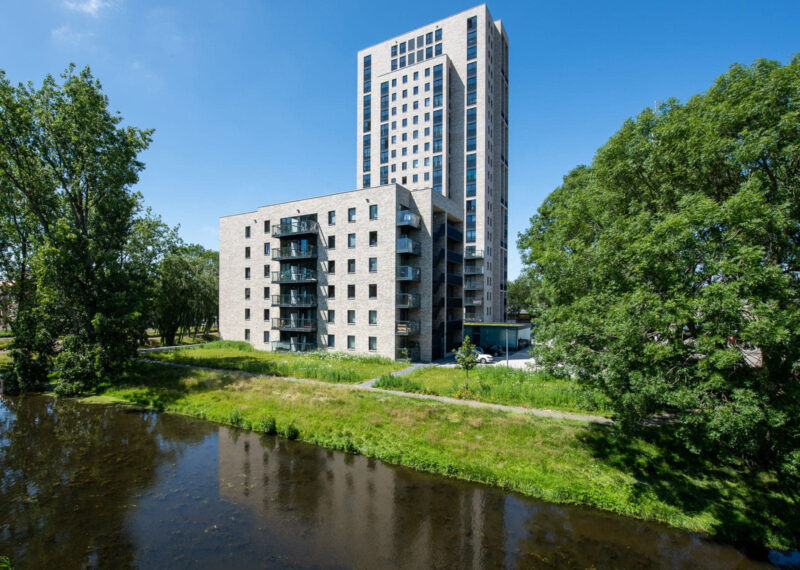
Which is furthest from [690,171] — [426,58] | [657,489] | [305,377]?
[426,58]

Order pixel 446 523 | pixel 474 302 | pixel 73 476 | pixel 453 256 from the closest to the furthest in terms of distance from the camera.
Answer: pixel 446 523, pixel 73 476, pixel 453 256, pixel 474 302

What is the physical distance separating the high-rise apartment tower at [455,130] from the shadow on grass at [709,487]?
3173 cm

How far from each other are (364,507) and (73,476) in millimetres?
11186

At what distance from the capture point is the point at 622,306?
10.5 m

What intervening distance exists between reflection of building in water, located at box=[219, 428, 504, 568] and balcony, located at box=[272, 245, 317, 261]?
2205 centimetres

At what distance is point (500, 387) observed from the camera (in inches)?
796

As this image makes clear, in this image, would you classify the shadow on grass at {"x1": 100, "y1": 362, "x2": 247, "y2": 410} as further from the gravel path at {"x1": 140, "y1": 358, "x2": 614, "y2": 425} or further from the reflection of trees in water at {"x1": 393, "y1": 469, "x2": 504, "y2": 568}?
A: the reflection of trees in water at {"x1": 393, "y1": 469, "x2": 504, "y2": 568}

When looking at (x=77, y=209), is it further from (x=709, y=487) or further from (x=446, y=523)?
(x=709, y=487)

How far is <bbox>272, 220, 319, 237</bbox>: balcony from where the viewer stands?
35.1 meters

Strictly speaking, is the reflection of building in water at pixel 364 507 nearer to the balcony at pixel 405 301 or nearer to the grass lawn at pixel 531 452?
the grass lawn at pixel 531 452

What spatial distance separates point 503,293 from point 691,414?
4406 cm

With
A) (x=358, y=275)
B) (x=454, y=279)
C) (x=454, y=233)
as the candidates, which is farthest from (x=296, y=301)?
(x=454, y=233)

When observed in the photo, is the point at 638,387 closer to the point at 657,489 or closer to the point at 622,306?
the point at 622,306

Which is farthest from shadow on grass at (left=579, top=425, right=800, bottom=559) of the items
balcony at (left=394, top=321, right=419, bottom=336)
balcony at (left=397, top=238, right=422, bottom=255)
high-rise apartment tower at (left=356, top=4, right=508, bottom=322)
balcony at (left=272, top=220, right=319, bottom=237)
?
high-rise apartment tower at (left=356, top=4, right=508, bottom=322)
